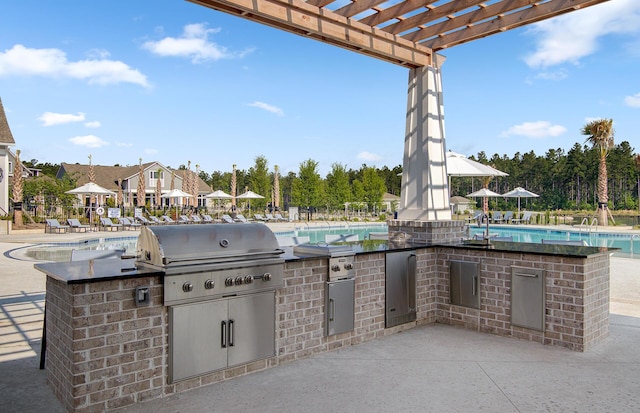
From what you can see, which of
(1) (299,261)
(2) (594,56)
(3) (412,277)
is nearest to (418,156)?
(3) (412,277)

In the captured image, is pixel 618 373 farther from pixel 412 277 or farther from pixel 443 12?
pixel 443 12

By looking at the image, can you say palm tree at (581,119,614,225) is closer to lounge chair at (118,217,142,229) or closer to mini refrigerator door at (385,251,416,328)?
mini refrigerator door at (385,251,416,328)

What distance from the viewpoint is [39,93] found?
82.2 feet

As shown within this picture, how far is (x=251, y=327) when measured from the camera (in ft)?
11.9

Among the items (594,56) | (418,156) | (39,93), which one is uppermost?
(594,56)

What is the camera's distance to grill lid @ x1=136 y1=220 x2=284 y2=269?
3168 millimetres

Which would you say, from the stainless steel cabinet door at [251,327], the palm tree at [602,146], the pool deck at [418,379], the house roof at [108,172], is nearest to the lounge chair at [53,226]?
the pool deck at [418,379]

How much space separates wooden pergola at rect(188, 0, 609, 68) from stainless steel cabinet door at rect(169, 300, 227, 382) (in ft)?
8.91

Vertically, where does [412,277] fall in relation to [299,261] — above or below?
below

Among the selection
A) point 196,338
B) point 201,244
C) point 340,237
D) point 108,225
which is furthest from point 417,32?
point 108,225

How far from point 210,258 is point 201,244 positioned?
0.40 feet

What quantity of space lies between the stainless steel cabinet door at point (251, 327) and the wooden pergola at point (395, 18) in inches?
105

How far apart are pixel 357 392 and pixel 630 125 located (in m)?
42.7

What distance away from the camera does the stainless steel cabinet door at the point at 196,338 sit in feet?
10.5
